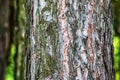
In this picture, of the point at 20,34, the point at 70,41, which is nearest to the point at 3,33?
the point at 20,34

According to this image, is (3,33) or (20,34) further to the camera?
(3,33)

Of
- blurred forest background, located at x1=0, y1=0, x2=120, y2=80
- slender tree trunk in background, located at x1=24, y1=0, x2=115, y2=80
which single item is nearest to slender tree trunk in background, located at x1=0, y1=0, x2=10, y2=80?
blurred forest background, located at x1=0, y1=0, x2=120, y2=80

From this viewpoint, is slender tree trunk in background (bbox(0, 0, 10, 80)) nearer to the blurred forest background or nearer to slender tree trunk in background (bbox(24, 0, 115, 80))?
the blurred forest background

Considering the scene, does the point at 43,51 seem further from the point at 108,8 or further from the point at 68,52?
the point at 108,8

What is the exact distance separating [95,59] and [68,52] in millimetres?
139

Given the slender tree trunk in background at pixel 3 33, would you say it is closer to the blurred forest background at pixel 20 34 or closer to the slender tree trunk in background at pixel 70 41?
the blurred forest background at pixel 20 34

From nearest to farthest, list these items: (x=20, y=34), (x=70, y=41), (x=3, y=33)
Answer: (x=70, y=41), (x=20, y=34), (x=3, y=33)

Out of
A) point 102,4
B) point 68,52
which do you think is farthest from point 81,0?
point 68,52

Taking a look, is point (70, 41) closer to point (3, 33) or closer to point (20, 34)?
point (20, 34)

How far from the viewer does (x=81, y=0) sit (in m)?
1.99

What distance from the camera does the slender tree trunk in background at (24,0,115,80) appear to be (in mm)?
1975

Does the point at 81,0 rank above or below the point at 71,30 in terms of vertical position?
above

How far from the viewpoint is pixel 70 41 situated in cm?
198

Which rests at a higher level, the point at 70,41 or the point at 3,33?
the point at 70,41
